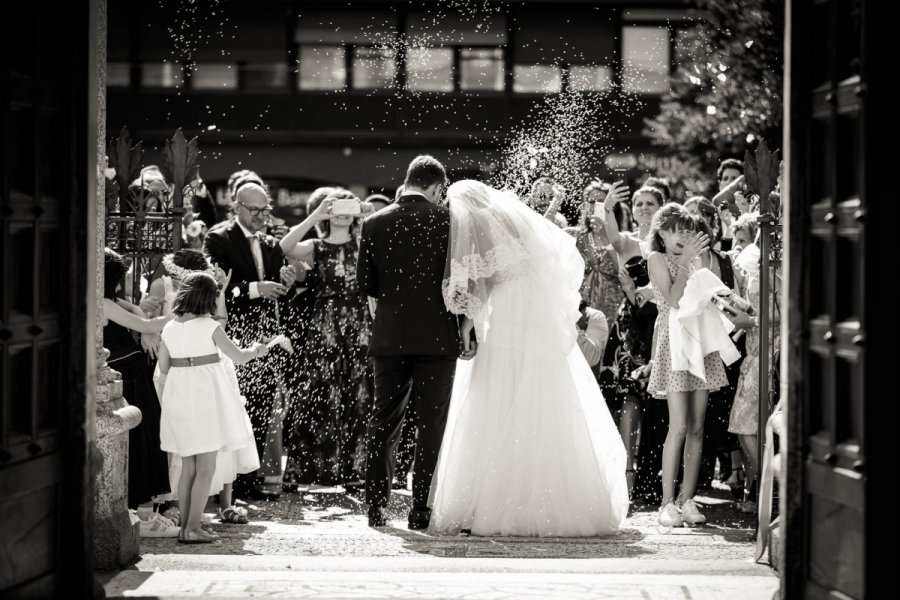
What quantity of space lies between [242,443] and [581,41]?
76.8 ft

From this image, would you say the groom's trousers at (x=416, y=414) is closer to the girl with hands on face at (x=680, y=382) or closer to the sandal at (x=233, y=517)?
the sandal at (x=233, y=517)

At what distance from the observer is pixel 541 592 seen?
18.5ft

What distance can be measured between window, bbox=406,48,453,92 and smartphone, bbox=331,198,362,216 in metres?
19.3

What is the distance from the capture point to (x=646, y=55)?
95.7 feet

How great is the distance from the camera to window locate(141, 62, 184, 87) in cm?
2980

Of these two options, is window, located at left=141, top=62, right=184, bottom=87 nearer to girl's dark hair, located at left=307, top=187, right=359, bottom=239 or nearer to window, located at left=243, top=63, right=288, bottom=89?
window, located at left=243, top=63, right=288, bottom=89

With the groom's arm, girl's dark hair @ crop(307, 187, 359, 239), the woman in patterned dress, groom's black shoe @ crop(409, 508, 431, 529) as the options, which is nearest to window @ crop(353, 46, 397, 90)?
girl's dark hair @ crop(307, 187, 359, 239)

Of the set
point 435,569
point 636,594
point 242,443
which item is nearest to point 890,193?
point 636,594

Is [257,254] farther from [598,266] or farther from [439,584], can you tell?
[439,584]

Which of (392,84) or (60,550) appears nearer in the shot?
(60,550)

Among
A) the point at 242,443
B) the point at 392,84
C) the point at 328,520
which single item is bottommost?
the point at 328,520

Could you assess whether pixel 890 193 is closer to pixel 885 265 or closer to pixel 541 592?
pixel 885 265

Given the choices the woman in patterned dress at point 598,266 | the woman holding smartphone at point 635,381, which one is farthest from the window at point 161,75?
the woman holding smartphone at point 635,381

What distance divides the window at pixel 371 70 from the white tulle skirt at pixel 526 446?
22.5 meters
